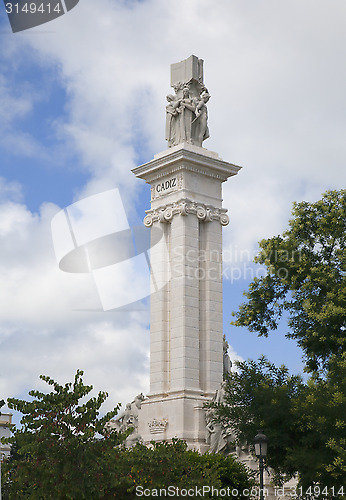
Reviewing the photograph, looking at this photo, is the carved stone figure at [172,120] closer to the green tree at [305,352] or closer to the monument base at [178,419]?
the green tree at [305,352]

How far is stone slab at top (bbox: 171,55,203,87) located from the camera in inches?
1352

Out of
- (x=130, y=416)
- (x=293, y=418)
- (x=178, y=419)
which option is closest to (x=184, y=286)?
(x=178, y=419)

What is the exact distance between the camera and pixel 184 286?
31.5 metres

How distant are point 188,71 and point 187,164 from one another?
15.8 ft

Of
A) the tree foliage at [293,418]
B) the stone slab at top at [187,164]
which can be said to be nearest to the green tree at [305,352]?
the tree foliage at [293,418]

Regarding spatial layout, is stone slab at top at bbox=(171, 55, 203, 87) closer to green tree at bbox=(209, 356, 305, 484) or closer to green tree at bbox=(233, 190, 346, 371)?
green tree at bbox=(233, 190, 346, 371)

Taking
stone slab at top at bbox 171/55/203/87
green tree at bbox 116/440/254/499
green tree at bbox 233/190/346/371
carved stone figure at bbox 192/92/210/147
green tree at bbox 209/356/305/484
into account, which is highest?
stone slab at top at bbox 171/55/203/87

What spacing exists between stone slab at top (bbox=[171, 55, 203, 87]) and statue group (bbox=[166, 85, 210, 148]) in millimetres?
515

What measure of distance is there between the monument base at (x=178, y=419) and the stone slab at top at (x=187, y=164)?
30.1ft

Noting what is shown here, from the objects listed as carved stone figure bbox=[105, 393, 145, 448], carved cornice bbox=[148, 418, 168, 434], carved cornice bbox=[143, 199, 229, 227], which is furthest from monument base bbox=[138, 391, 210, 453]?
carved cornice bbox=[143, 199, 229, 227]

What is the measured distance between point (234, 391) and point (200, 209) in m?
8.81

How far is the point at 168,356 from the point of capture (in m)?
31.8

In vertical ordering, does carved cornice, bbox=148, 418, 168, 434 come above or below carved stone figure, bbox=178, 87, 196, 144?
below

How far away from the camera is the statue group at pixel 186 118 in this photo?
33.6 m
